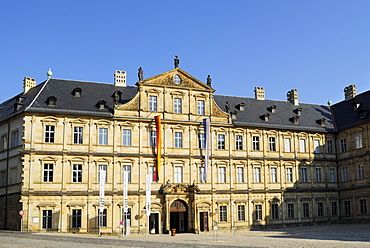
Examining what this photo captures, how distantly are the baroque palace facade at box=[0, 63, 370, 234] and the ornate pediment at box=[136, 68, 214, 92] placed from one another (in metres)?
0.11

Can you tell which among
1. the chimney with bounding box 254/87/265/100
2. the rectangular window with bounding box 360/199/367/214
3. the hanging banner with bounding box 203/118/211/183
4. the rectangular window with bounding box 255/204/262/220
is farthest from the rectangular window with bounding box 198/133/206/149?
the rectangular window with bounding box 360/199/367/214

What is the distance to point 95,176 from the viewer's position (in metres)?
48.1

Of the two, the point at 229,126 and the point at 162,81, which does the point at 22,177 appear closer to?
the point at 162,81

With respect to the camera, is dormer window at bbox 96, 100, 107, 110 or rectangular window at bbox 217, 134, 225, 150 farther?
rectangular window at bbox 217, 134, 225, 150

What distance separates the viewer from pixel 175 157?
51594 mm

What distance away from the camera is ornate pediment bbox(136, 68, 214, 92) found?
51.6 m

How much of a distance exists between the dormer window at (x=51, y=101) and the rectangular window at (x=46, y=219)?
9.98m

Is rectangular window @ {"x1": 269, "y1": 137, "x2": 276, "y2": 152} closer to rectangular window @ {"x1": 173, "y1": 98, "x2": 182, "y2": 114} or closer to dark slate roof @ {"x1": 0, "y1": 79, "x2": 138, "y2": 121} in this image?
rectangular window @ {"x1": 173, "y1": 98, "x2": 182, "y2": 114}

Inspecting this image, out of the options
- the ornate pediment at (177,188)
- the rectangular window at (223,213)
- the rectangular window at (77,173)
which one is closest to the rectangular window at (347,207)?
the rectangular window at (223,213)

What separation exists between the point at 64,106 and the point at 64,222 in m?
11.0

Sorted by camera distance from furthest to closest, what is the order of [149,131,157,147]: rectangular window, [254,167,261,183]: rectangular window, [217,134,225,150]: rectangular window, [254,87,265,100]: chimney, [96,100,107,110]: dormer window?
[254,87,265,100]: chimney, [254,167,261,183]: rectangular window, [217,134,225,150]: rectangular window, [149,131,157,147]: rectangular window, [96,100,107,110]: dormer window

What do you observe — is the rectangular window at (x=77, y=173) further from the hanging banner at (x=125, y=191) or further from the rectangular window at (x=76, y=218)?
the hanging banner at (x=125, y=191)

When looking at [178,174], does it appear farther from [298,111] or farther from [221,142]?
[298,111]

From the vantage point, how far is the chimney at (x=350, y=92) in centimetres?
6488
